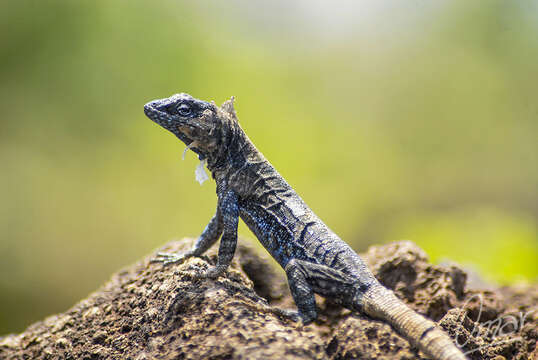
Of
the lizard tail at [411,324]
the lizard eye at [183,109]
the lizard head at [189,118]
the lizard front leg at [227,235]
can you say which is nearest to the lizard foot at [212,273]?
the lizard front leg at [227,235]

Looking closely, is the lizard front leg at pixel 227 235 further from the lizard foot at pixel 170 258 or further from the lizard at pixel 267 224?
the lizard foot at pixel 170 258

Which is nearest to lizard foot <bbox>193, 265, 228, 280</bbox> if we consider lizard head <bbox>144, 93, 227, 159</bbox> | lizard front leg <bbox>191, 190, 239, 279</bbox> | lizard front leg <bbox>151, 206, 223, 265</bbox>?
lizard front leg <bbox>191, 190, 239, 279</bbox>

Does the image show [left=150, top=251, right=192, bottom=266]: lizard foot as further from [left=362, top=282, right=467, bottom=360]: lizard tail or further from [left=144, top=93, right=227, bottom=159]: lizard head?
[left=362, top=282, right=467, bottom=360]: lizard tail

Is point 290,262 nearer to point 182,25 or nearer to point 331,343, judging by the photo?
point 331,343

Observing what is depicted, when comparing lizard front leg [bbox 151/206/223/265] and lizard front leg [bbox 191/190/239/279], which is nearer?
lizard front leg [bbox 191/190/239/279]

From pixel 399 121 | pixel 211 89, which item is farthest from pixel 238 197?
pixel 399 121

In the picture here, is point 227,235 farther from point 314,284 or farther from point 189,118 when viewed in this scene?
point 189,118

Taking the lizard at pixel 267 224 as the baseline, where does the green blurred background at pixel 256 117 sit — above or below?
above

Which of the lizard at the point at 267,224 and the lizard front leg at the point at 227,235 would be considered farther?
the lizard front leg at the point at 227,235
